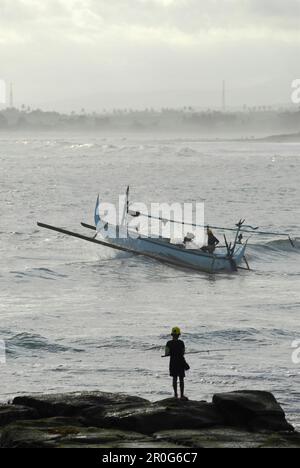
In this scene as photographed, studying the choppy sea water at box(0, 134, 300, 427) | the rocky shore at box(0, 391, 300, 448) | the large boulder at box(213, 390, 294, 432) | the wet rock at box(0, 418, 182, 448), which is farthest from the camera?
the choppy sea water at box(0, 134, 300, 427)

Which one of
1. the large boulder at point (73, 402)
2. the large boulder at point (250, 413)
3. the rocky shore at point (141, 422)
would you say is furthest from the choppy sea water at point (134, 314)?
the large boulder at point (73, 402)

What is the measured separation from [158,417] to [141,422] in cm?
33

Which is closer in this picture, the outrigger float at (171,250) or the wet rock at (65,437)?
the wet rock at (65,437)

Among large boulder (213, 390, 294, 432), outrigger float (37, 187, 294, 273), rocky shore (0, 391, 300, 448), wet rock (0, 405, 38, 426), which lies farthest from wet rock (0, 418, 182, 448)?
outrigger float (37, 187, 294, 273)

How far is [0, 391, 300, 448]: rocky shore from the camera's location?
55.2ft

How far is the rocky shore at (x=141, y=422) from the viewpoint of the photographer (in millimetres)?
16828

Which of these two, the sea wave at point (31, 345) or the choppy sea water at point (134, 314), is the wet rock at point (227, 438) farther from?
the sea wave at point (31, 345)

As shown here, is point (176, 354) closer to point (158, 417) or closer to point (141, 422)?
point (158, 417)

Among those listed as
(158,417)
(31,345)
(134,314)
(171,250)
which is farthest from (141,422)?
(171,250)

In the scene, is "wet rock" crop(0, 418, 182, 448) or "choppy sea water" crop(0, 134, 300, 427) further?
"choppy sea water" crop(0, 134, 300, 427)

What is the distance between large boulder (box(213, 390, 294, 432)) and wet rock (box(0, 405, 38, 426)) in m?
3.37

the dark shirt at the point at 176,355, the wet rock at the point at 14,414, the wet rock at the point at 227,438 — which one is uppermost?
the dark shirt at the point at 176,355

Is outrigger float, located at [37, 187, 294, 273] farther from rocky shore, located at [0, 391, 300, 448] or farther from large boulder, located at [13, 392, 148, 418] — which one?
rocky shore, located at [0, 391, 300, 448]

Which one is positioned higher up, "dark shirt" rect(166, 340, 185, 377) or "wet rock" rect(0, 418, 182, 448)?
"dark shirt" rect(166, 340, 185, 377)
